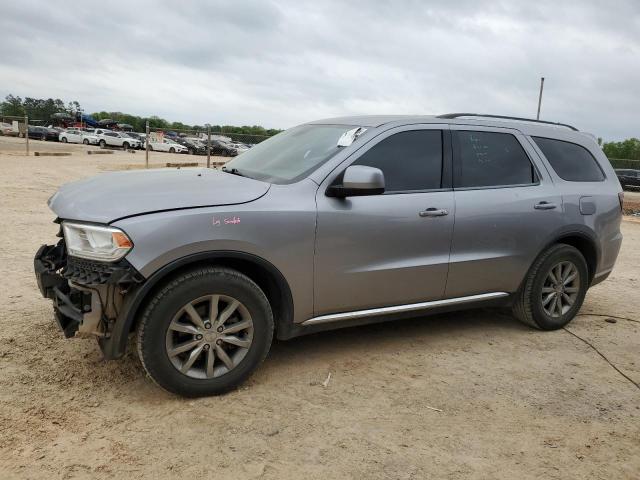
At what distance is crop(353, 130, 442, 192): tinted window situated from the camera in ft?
13.1

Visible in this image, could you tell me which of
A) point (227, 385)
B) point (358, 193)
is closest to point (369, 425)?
point (227, 385)

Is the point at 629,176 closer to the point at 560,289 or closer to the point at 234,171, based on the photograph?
the point at 560,289

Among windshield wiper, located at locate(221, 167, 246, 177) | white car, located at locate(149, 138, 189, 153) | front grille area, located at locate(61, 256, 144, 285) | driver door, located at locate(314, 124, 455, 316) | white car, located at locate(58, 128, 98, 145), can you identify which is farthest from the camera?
white car, located at locate(58, 128, 98, 145)

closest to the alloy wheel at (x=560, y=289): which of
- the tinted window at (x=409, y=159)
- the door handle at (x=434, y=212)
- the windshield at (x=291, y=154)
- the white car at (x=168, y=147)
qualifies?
the door handle at (x=434, y=212)

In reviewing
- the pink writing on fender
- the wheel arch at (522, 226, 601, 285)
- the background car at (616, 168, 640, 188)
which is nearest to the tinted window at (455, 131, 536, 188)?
the wheel arch at (522, 226, 601, 285)

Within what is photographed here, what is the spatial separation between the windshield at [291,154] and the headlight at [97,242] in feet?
3.69

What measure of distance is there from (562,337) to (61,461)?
3.94 meters

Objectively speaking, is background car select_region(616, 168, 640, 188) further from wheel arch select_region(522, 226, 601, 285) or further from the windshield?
the windshield

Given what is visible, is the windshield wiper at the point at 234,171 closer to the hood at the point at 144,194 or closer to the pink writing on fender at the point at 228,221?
the hood at the point at 144,194

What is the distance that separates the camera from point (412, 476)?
9.05 feet

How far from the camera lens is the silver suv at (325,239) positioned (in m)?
3.20

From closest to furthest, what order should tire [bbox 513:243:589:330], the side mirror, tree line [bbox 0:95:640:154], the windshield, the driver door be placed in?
the side mirror, the driver door, the windshield, tire [bbox 513:243:589:330], tree line [bbox 0:95:640:154]

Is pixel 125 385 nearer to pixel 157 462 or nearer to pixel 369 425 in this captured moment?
pixel 157 462

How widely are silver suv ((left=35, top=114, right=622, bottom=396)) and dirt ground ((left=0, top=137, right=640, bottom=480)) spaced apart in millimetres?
321
